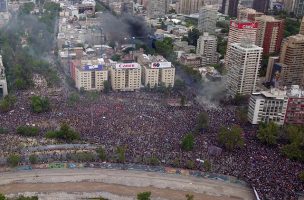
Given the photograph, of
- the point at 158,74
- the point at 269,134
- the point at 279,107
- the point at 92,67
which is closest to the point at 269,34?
the point at 158,74

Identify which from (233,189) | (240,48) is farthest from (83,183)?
(240,48)

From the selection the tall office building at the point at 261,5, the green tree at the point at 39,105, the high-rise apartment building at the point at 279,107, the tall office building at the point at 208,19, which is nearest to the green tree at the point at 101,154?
the green tree at the point at 39,105

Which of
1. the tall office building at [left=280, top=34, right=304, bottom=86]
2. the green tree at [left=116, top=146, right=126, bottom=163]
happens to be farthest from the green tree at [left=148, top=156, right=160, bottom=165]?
the tall office building at [left=280, top=34, right=304, bottom=86]

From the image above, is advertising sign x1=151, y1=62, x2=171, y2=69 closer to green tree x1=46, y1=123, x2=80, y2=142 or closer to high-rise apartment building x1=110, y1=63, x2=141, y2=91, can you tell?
high-rise apartment building x1=110, y1=63, x2=141, y2=91

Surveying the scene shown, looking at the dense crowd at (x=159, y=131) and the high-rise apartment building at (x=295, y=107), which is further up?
the high-rise apartment building at (x=295, y=107)

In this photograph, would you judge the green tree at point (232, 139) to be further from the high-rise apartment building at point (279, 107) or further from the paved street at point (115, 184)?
the high-rise apartment building at point (279, 107)

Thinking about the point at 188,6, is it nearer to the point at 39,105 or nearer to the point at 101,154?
the point at 39,105
